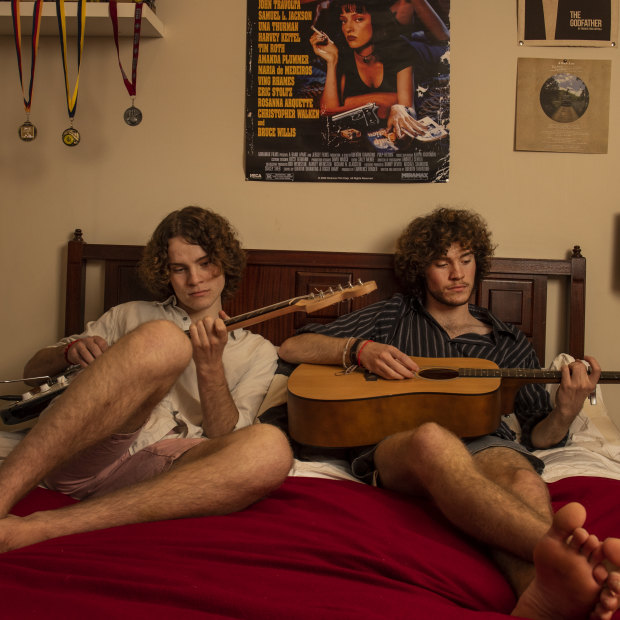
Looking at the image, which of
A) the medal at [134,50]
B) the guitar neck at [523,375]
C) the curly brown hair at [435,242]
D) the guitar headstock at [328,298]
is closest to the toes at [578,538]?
the guitar neck at [523,375]

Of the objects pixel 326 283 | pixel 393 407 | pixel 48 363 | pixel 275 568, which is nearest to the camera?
pixel 275 568

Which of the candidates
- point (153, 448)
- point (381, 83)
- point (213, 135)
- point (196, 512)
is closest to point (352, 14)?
point (381, 83)

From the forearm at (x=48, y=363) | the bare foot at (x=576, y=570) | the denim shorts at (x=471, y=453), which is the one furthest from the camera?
the forearm at (x=48, y=363)

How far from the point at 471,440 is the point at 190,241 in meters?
1.07

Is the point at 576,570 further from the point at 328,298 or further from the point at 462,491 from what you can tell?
→ the point at 328,298

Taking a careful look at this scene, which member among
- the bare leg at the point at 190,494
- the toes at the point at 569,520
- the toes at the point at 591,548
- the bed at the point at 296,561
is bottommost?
the bed at the point at 296,561

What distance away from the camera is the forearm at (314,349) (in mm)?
1900

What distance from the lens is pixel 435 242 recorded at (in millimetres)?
2111

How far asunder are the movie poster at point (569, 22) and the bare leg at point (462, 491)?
5.75 ft

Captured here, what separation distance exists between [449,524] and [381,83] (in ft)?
5.59

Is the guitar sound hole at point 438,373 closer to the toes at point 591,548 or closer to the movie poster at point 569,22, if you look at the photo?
the toes at point 591,548

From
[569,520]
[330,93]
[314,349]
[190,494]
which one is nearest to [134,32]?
[330,93]

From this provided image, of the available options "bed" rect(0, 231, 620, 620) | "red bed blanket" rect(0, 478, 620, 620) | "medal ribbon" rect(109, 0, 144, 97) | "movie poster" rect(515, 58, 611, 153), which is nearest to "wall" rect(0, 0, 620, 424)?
"movie poster" rect(515, 58, 611, 153)

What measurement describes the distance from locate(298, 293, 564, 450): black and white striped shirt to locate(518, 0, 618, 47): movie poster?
1.13m
